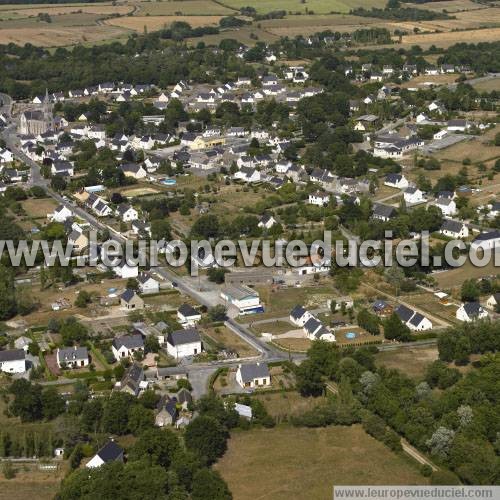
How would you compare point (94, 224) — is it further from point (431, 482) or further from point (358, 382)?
point (431, 482)

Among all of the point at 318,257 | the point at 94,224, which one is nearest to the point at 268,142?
the point at 94,224

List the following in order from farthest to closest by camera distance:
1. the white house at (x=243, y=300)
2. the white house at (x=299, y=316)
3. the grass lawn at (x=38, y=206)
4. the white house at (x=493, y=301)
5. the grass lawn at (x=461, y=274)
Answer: the grass lawn at (x=38, y=206) < the grass lawn at (x=461, y=274) < the white house at (x=243, y=300) < the white house at (x=493, y=301) < the white house at (x=299, y=316)

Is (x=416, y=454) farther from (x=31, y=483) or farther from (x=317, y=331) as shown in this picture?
(x=31, y=483)

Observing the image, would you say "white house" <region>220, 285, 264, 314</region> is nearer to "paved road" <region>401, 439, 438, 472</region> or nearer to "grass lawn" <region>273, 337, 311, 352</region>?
"grass lawn" <region>273, 337, 311, 352</region>

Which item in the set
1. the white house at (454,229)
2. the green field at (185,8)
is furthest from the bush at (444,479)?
the green field at (185,8)

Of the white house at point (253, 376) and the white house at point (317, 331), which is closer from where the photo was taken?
the white house at point (253, 376)

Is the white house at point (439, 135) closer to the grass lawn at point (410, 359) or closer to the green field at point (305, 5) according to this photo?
the grass lawn at point (410, 359)

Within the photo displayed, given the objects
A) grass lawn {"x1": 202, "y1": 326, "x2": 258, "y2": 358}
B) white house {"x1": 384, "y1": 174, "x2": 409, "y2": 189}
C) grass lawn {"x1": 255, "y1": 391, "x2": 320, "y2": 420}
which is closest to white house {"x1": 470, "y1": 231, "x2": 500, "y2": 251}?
white house {"x1": 384, "y1": 174, "x2": 409, "y2": 189}
